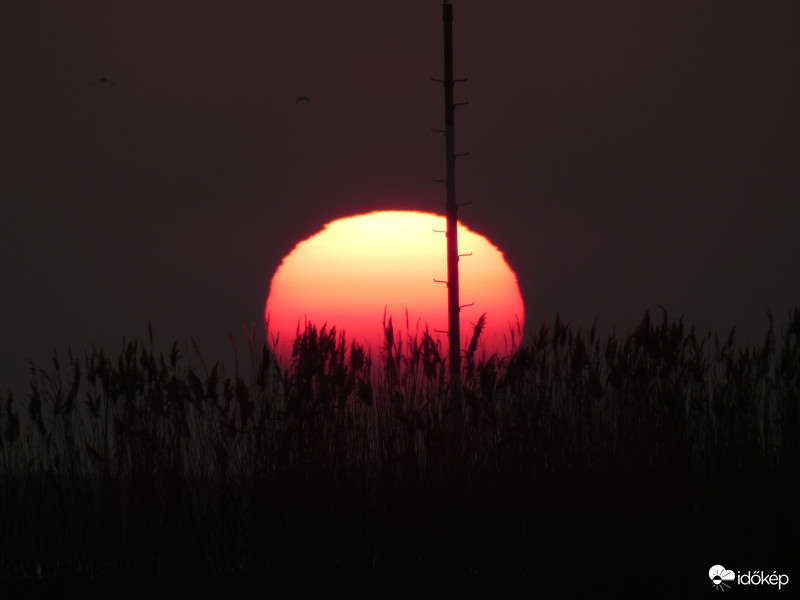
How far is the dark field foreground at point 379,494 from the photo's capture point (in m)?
5.39

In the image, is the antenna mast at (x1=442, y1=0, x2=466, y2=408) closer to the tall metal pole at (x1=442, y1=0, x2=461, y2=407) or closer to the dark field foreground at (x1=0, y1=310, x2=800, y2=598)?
the tall metal pole at (x1=442, y1=0, x2=461, y2=407)

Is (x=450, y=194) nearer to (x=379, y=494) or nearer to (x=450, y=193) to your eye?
(x=450, y=193)

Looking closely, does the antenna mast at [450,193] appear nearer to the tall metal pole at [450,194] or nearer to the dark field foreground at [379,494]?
the tall metal pole at [450,194]

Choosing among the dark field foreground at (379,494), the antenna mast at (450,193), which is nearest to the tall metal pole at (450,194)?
the antenna mast at (450,193)

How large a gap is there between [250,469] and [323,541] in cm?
55

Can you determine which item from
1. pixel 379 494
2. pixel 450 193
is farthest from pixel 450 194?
pixel 379 494

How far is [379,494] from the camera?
5.50 meters

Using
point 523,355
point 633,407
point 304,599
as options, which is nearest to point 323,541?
point 304,599

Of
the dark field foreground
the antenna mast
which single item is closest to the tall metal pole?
the antenna mast

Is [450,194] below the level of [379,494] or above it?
above

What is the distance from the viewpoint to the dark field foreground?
17.7ft

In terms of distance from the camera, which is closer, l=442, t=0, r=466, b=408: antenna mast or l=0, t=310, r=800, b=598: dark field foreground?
l=0, t=310, r=800, b=598: dark field foreground

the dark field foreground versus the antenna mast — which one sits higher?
the antenna mast

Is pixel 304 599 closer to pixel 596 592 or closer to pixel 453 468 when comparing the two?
pixel 453 468
